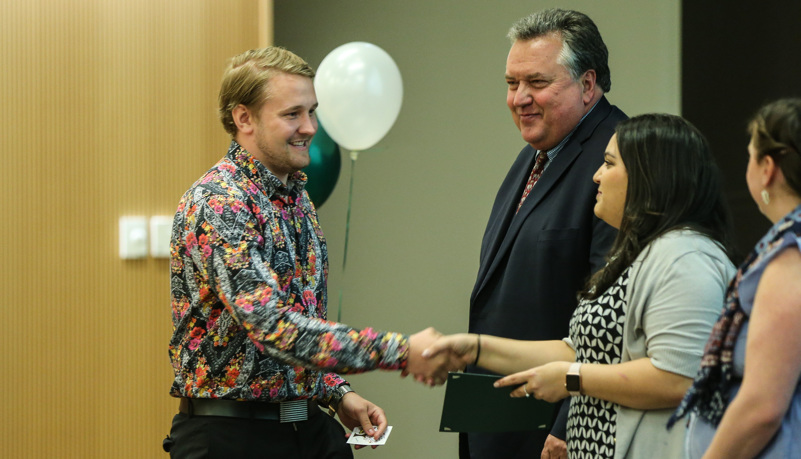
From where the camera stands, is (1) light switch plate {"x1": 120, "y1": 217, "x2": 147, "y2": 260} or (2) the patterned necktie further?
(1) light switch plate {"x1": 120, "y1": 217, "x2": 147, "y2": 260}

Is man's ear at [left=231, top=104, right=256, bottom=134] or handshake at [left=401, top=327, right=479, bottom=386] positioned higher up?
man's ear at [left=231, top=104, right=256, bottom=134]

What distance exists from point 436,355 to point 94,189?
1472mm

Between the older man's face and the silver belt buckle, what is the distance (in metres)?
0.97

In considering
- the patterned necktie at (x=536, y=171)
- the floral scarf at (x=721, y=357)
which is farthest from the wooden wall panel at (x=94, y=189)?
the floral scarf at (x=721, y=357)

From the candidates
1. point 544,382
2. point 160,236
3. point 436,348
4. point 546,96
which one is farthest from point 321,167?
point 544,382

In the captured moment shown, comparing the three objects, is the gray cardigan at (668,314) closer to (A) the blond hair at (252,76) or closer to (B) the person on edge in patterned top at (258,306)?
(B) the person on edge in patterned top at (258,306)

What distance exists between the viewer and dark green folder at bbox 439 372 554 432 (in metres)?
1.65

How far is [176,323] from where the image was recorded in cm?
179

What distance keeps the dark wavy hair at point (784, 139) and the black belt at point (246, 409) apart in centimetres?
112

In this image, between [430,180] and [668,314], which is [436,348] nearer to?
[668,314]

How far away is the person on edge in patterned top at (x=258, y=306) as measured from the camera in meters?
1.70

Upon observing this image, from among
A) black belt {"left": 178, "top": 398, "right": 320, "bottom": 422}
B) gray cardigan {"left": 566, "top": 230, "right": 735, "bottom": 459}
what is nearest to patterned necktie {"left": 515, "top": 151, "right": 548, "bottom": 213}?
gray cardigan {"left": 566, "top": 230, "right": 735, "bottom": 459}

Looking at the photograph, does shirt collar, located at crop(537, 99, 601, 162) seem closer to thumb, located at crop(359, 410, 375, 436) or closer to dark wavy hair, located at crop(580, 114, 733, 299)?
dark wavy hair, located at crop(580, 114, 733, 299)

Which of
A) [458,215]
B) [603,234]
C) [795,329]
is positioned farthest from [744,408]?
[458,215]
